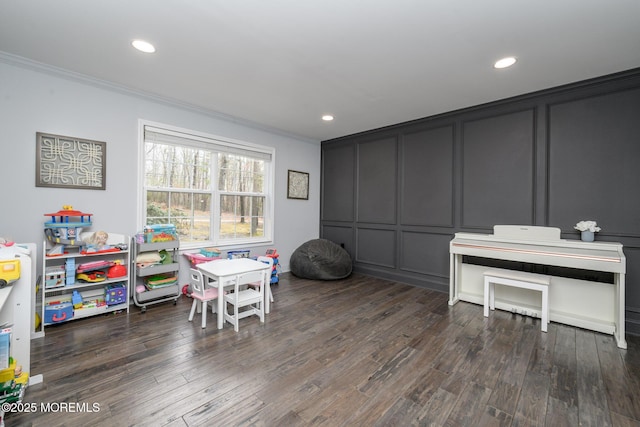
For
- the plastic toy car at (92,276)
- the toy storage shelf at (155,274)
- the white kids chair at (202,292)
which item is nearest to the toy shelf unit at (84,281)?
the plastic toy car at (92,276)

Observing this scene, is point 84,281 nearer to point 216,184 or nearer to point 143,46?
point 216,184

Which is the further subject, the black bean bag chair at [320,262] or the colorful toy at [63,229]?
the black bean bag chair at [320,262]

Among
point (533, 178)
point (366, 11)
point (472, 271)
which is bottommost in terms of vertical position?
point (472, 271)

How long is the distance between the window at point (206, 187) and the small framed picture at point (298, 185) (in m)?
0.43

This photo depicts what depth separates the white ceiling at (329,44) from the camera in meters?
1.94

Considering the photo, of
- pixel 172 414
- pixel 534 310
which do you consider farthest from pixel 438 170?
pixel 172 414

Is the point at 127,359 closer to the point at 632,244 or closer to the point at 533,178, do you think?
the point at 533,178

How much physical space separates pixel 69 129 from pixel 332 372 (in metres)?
3.60

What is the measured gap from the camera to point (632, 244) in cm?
282

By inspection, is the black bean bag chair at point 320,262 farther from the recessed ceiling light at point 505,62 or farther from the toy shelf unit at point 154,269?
the recessed ceiling light at point 505,62

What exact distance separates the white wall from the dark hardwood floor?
1174mm

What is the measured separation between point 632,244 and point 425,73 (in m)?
2.79

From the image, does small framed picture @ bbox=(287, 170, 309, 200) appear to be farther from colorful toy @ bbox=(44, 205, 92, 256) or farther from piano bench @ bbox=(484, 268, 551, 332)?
piano bench @ bbox=(484, 268, 551, 332)

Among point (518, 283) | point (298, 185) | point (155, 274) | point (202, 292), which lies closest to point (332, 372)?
point (202, 292)
